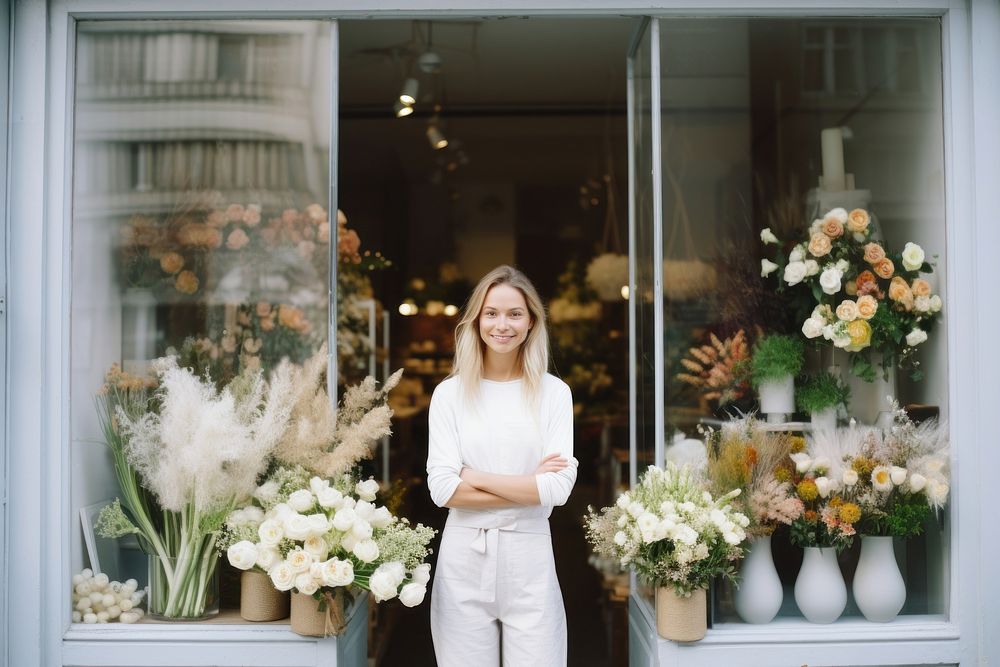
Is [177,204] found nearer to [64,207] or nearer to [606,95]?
[64,207]

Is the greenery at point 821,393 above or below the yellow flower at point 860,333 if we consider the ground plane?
below

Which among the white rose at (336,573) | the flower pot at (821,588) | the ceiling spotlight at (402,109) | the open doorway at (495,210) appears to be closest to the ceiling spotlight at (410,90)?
the open doorway at (495,210)

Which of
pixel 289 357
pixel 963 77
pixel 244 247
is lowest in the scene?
pixel 289 357

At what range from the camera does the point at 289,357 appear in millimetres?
3412

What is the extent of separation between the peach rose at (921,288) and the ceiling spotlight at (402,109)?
3852mm

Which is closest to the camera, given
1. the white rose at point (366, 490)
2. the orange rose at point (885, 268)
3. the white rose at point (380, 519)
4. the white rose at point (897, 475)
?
the white rose at point (380, 519)

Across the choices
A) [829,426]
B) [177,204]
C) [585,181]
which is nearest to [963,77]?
[829,426]

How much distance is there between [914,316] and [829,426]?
0.53 metres

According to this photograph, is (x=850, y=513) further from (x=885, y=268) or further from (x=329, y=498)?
(x=329, y=498)

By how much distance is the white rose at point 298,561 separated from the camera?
2709 mm

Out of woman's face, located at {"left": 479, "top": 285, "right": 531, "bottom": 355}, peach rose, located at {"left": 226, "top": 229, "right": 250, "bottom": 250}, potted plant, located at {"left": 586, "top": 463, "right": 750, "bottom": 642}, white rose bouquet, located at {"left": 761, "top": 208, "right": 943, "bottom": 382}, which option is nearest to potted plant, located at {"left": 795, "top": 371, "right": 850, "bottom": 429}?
white rose bouquet, located at {"left": 761, "top": 208, "right": 943, "bottom": 382}

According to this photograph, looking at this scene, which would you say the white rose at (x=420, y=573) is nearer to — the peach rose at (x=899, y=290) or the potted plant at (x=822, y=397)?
the potted plant at (x=822, y=397)

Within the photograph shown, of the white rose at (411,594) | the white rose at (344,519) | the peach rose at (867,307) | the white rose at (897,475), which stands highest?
the peach rose at (867,307)

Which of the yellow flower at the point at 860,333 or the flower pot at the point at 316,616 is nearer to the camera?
the flower pot at the point at 316,616
